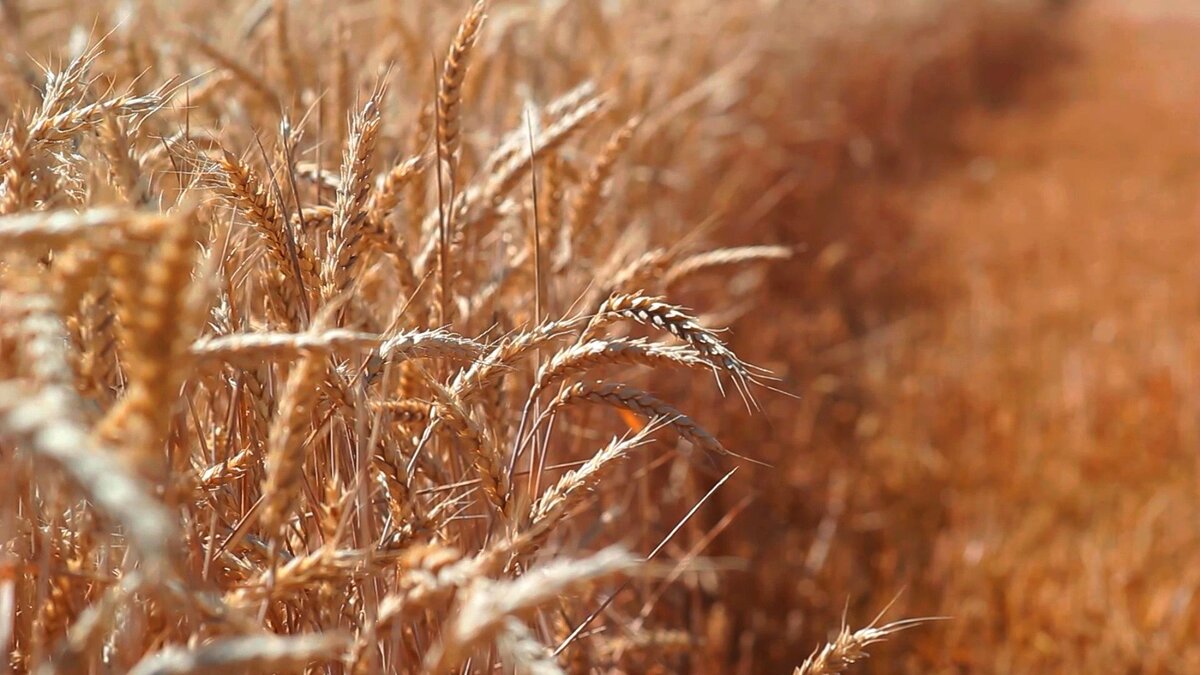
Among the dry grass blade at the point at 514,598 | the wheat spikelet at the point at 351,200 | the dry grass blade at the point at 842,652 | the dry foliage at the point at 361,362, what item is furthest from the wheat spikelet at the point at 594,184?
the dry grass blade at the point at 514,598

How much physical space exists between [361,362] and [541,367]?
6.7 inches

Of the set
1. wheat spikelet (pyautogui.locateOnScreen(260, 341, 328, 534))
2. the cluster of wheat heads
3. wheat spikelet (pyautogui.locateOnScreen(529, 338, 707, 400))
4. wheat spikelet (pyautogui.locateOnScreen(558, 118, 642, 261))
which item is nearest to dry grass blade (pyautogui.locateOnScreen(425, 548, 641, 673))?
the cluster of wheat heads

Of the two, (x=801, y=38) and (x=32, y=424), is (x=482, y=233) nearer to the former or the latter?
(x=32, y=424)

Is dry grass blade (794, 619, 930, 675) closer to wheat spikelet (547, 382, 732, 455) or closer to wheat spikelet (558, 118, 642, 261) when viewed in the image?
wheat spikelet (547, 382, 732, 455)

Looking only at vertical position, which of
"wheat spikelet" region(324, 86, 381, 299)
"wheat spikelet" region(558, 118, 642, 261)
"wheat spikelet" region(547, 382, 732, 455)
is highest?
"wheat spikelet" region(324, 86, 381, 299)

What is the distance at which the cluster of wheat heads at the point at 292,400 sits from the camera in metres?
0.43

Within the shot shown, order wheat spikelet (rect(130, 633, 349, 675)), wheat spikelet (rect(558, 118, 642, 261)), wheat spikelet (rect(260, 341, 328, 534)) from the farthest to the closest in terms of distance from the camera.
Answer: wheat spikelet (rect(558, 118, 642, 261))
wheat spikelet (rect(260, 341, 328, 534))
wheat spikelet (rect(130, 633, 349, 675))

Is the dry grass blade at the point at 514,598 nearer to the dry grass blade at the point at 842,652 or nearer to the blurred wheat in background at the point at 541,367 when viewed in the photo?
the blurred wheat in background at the point at 541,367

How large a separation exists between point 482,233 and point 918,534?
1.26 meters

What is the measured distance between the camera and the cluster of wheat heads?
1.41ft

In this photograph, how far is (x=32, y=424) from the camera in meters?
0.34

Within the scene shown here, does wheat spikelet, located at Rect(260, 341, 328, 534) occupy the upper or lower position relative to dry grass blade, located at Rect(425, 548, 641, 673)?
upper

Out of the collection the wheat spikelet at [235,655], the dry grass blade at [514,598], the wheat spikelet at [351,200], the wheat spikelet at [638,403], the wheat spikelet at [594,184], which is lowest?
the wheat spikelet at [638,403]

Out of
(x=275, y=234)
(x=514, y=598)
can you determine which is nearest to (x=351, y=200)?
(x=275, y=234)
